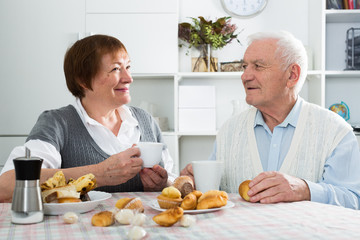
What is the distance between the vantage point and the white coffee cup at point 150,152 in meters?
1.31

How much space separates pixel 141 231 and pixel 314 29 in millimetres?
2814

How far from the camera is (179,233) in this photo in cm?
86

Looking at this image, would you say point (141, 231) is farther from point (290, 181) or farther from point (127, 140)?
point (127, 140)

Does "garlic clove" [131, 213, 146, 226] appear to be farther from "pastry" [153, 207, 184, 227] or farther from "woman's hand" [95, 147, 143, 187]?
"woman's hand" [95, 147, 143, 187]

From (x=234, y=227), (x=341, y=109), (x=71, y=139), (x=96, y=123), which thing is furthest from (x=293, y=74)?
(x=341, y=109)

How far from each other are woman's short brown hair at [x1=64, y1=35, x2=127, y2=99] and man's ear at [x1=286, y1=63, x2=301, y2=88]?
714mm

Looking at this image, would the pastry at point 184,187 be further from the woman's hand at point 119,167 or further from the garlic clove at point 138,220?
the garlic clove at point 138,220

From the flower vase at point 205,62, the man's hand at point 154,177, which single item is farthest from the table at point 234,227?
the flower vase at point 205,62

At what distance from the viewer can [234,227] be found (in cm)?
91

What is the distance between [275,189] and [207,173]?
0.65ft

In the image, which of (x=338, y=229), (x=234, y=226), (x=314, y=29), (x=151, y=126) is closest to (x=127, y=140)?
(x=151, y=126)

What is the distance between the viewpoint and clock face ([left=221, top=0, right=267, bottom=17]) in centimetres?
343

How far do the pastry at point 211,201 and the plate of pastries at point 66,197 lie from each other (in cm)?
25

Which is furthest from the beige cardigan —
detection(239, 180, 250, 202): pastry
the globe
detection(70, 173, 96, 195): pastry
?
the globe
